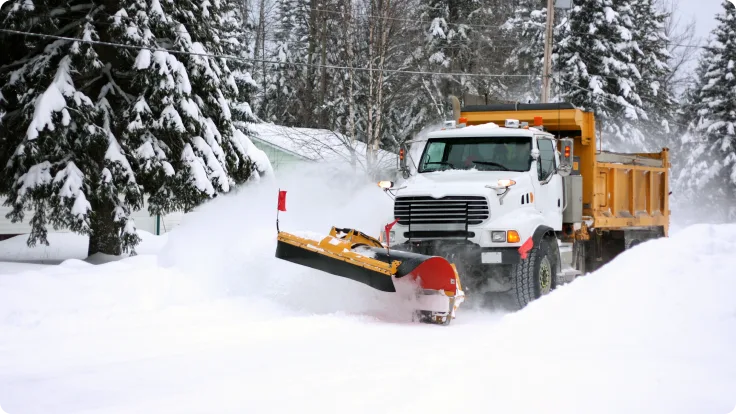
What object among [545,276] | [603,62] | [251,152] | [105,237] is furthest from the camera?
[603,62]

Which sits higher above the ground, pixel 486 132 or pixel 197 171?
pixel 486 132

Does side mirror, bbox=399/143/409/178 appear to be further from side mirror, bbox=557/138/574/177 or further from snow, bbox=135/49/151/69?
snow, bbox=135/49/151/69

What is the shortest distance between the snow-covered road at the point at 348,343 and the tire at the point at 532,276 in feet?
1.58

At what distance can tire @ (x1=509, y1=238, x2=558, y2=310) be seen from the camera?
10.1 metres

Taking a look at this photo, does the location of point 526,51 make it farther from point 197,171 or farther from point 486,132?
point 486,132

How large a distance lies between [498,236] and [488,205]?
408 mm

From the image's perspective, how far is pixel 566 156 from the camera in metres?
11.1

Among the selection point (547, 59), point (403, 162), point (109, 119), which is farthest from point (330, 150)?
point (403, 162)

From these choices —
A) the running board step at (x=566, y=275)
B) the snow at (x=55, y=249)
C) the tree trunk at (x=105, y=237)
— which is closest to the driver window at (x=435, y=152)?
the running board step at (x=566, y=275)

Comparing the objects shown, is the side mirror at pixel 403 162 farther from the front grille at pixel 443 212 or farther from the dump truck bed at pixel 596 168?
the dump truck bed at pixel 596 168

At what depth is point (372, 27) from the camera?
24.0 meters

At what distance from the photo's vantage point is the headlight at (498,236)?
1005 centimetres

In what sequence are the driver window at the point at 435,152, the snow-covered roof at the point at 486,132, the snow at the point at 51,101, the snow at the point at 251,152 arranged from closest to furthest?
the snow-covered roof at the point at 486,132 → the driver window at the point at 435,152 → the snow at the point at 51,101 → the snow at the point at 251,152

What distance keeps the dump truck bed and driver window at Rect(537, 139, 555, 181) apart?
1.01 m
